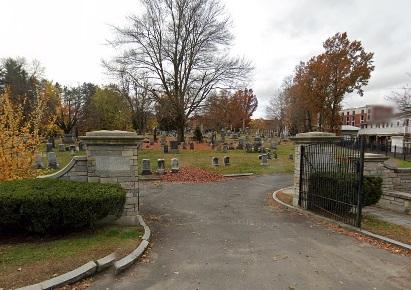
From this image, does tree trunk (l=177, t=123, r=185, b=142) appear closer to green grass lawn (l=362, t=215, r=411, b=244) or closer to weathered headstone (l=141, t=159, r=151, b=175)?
weathered headstone (l=141, t=159, r=151, b=175)

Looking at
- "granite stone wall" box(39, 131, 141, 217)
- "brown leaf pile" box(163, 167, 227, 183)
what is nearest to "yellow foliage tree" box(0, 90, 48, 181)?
"granite stone wall" box(39, 131, 141, 217)

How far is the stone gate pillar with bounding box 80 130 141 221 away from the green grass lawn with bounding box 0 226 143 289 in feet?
3.14

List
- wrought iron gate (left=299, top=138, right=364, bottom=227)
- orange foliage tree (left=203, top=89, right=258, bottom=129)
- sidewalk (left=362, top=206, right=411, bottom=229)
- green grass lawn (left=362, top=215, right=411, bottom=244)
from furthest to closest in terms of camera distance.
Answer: orange foliage tree (left=203, top=89, right=258, bottom=129)
sidewalk (left=362, top=206, right=411, bottom=229)
wrought iron gate (left=299, top=138, right=364, bottom=227)
green grass lawn (left=362, top=215, right=411, bottom=244)

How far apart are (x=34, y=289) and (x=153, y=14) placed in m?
32.4

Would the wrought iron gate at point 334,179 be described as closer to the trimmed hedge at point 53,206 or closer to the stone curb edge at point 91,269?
the stone curb edge at point 91,269

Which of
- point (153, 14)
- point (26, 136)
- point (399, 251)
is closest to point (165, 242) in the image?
point (399, 251)

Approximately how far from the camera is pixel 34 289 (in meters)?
4.21

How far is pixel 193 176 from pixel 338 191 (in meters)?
9.48

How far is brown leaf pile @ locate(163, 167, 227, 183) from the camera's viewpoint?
16.2 m

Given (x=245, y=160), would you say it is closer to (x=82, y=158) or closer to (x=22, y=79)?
(x=82, y=158)

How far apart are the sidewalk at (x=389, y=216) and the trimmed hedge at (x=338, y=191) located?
1.92 feet

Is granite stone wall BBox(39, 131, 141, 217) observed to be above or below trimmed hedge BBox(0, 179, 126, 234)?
above

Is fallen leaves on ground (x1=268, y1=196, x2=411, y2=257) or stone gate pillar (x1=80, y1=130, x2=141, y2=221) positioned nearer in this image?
fallen leaves on ground (x1=268, y1=196, x2=411, y2=257)

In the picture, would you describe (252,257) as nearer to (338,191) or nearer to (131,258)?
(131,258)
